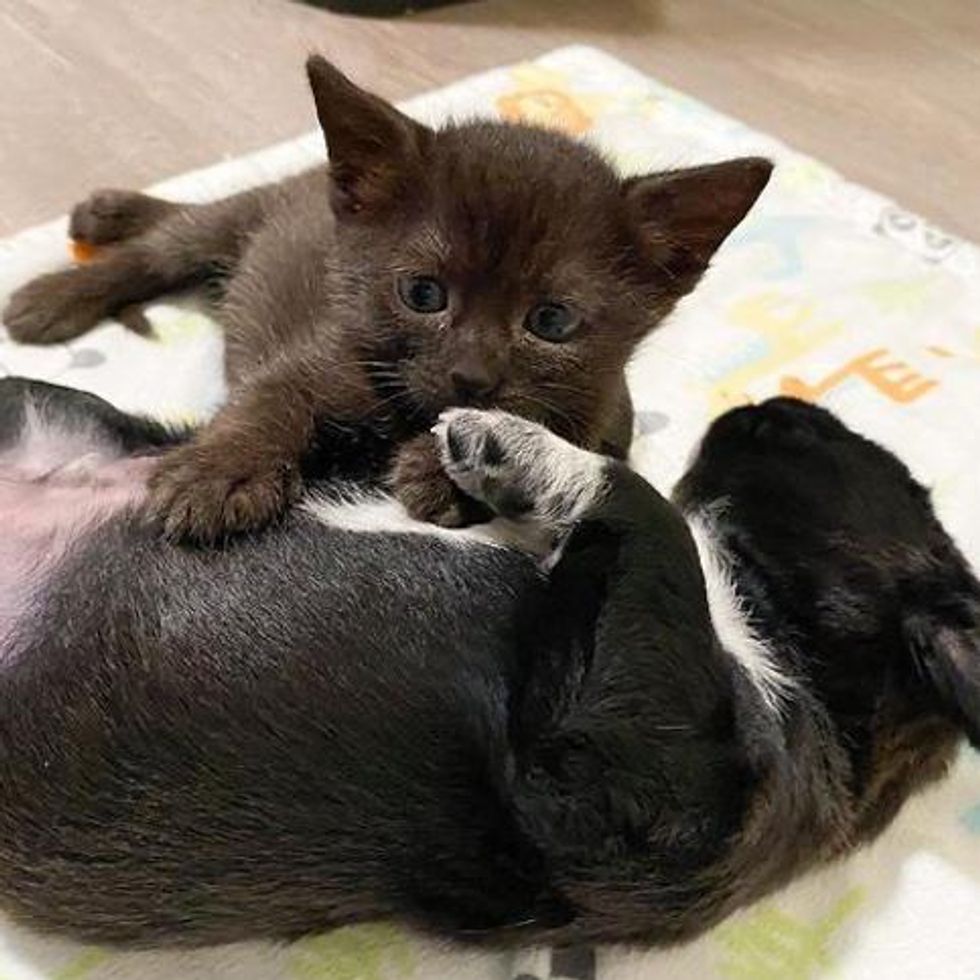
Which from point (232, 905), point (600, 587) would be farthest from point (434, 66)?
point (232, 905)

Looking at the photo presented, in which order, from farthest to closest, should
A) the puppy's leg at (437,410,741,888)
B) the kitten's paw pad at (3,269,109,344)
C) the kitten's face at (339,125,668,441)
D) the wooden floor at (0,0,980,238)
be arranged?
the wooden floor at (0,0,980,238), the kitten's paw pad at (3,269,109,344), the kitten's face at (339,125,668,441), the puppy's leg at (437,410,741,888)

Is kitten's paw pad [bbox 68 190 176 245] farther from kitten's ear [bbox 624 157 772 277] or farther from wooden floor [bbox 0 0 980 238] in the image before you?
kitten's ear [bbox 624 157 772 277]

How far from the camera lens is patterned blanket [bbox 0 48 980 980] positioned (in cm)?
166

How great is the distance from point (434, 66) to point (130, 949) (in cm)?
244

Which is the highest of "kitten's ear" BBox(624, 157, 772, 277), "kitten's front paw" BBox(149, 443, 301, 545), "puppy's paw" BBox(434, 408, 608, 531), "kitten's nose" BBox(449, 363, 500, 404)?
"kitten's ear" BBox(624, 157, 772, 277)

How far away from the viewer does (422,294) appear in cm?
181

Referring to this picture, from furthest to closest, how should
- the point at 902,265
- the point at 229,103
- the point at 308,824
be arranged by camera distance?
the point at 229,103, the point at 902,265, the point at 308,824

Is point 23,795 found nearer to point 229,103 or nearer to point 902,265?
point 902,265

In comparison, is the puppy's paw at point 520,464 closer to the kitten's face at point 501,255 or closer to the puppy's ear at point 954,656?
the kitten's face at point 501,255

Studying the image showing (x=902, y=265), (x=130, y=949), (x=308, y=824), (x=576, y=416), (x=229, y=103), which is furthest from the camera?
(x=229, y=103)

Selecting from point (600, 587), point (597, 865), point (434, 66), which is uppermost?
point (600, 587)

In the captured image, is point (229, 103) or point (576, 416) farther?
point (229, 103)

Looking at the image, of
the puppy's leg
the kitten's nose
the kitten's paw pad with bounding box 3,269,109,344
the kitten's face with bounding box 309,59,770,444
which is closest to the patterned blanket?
the kitten's paw pad with bounding box 3,269,109,344

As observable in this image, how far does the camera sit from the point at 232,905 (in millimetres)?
1532
